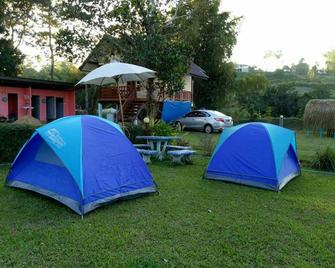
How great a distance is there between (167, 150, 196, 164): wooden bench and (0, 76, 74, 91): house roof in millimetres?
11605

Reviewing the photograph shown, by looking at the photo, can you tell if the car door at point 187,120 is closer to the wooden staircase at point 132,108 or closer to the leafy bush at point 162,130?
the wooden staircase at point 132,108

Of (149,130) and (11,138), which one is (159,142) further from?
(11,138)

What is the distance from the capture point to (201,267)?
3.51 meters

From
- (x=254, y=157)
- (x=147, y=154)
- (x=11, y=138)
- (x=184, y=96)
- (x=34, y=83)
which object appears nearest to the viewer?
(x=254, y=157)

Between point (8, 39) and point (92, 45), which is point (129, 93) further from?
point (8, 39)

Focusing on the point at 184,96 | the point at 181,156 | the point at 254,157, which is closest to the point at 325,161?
the point at 254,157

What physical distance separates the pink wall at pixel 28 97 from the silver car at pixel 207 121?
700 cm

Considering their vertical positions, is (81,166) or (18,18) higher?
(18,18)

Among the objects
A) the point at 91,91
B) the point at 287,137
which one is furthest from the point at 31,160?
the point at 91,91

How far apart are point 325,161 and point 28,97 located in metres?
15.6

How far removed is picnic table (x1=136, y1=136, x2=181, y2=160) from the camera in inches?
377

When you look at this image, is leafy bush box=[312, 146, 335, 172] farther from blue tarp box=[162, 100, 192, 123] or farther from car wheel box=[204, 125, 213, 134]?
blue tarp box=[162, 100, 192, 123]

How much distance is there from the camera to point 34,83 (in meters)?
18.9

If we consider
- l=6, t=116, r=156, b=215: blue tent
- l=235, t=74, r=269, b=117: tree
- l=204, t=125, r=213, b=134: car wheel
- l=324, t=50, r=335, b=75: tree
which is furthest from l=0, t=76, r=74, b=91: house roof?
l=324, t=50, r=335, b=75: tree
